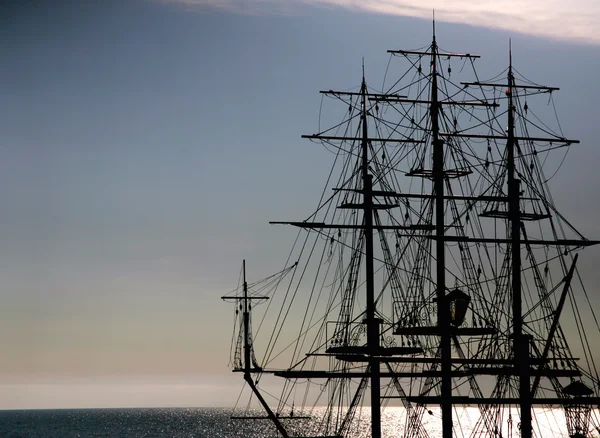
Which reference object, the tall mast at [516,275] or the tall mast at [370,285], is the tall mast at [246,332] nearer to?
the tall mast at [370,285]

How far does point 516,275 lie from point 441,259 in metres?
5.88

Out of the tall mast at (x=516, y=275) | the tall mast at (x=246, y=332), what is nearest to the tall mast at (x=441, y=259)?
the tall mast at (x=516, y=275)

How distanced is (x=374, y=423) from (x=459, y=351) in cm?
847

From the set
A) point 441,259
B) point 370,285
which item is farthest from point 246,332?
point 441,259

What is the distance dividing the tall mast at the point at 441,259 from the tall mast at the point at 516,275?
4.99 meters

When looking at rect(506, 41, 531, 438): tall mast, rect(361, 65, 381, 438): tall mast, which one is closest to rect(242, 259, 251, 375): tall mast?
rect(361, 65, 381, 438): tall mast

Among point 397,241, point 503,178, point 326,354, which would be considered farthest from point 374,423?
point 503,178

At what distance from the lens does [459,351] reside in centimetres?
9125

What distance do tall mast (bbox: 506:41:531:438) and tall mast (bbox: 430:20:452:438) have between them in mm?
4992

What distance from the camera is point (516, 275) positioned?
8894 cm

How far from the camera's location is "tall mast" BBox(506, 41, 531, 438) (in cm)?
8494

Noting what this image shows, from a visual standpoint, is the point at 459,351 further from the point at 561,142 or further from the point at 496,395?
the point at 561,142

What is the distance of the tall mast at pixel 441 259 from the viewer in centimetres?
8719

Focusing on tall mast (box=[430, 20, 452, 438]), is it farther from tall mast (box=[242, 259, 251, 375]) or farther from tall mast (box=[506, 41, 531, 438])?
tall mast (box=[242, 259, 251, 375])
